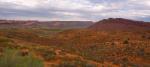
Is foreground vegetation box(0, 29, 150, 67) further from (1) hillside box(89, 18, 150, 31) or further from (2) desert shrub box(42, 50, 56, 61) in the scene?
(1) hillside box(89, 18, 150, 31)

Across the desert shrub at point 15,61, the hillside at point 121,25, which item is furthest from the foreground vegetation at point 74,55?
the hillside at point 121,25

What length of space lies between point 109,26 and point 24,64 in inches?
2050

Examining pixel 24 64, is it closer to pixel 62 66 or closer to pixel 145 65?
pixel 62 66

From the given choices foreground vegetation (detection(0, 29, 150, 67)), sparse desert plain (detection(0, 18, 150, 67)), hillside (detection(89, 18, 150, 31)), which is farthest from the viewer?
hillside (detection(89, 18, 150, 31))

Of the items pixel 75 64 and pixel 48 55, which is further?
pixel 48 55

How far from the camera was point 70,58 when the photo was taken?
26.2 m

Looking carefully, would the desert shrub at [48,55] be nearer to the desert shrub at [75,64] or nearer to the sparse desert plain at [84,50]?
the sparse desert plain at [84,50]

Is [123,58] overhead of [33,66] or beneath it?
beneath

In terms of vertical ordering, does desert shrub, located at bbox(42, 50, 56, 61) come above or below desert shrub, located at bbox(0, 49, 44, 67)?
below

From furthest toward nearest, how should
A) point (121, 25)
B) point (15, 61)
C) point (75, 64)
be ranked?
point (121, 25)
point (75, 64)
point (15, 61)

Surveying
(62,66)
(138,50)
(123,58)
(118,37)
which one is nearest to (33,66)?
(62,66)

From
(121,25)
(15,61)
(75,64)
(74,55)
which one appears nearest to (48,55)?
(74,55)

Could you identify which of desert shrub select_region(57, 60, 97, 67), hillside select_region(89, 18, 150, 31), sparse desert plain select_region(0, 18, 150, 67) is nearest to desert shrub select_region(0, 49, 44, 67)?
sparse desert plain select_region(0, 18, 150, 67)

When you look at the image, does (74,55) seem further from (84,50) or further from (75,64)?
(84,50)
